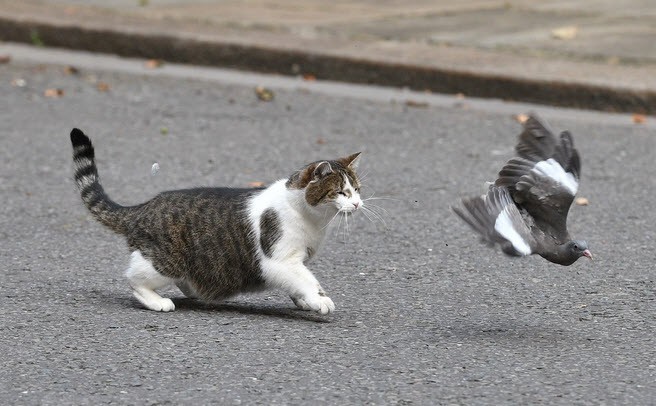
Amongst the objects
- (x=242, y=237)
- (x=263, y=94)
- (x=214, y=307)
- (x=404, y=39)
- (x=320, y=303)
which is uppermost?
(x=404, y=39)

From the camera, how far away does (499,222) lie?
4.32 metres

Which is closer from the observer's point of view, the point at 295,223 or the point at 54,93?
the point at 295,223

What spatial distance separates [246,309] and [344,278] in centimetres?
57

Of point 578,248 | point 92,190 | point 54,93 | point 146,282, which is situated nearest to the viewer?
point 578,248

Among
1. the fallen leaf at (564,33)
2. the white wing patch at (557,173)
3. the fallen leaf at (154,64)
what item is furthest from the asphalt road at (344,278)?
the fallen leaf at (564,33)

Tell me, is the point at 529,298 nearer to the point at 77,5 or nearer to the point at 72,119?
the point at 72,119

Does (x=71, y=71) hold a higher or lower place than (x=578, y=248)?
Answer: higher

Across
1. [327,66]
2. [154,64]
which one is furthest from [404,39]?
[154,64]

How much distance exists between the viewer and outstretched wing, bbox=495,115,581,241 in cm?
460

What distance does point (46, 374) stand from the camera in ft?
13.6

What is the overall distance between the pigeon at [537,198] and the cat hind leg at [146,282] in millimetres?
1231

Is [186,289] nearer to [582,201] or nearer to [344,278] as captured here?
[344,278]

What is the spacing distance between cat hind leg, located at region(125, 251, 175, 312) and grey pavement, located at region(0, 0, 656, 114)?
4.53 m

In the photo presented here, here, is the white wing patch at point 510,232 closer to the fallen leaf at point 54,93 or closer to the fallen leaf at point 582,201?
the fallen leaf at point 582,201
